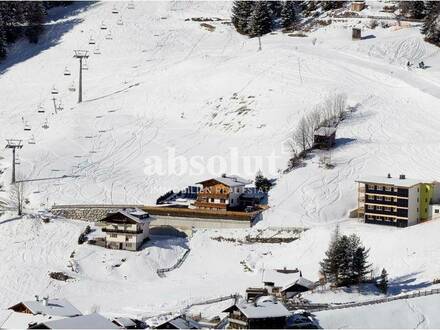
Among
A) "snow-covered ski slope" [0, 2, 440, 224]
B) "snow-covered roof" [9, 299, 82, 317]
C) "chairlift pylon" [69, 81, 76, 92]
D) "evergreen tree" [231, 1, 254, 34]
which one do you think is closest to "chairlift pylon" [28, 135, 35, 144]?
"snow-covered ski slope" [0, 2, 440, 224]

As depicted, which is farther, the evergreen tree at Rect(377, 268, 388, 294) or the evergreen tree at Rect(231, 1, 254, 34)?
the evergreen tree at Rect(231, 1, 254, 34)

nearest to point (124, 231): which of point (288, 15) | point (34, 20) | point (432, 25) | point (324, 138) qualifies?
point (324, 138)

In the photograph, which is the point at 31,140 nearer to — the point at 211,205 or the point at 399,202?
the point at 211,205

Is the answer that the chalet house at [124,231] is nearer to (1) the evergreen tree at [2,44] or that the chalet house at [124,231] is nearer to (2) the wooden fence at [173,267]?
(2) the wooden fence at [173,267]

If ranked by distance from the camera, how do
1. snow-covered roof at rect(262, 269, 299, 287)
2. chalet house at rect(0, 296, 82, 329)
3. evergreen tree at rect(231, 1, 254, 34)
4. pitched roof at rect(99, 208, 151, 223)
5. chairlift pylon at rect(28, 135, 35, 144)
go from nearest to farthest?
chalet house at rect(0, 296, 82, 329) → snow-covered roof at rect(262, 269, 299, 287) → pitched roof at rect(99, 208, 151, 223) → chairlift pylon at rect(28, 135, 35, 144) → evergreen tree at rect(231, 1, 254, 34)

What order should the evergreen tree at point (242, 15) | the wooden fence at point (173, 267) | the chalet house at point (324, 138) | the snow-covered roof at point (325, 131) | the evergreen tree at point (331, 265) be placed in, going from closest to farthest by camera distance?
the evergreen tree at point (331, 265) < the wooden fence at point (173, 267) < the chalet house at point (324, 138) < the snow-covered roof at point (325, 131) < the evergreen tree at point (242, 15)

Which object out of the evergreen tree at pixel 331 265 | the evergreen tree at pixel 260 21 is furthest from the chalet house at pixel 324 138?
the evergreen tree at pixel 260 21

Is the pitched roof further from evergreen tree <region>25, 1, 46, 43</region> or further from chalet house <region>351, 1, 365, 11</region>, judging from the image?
evergreen tree <region>25, 1, 46, 43</region>
